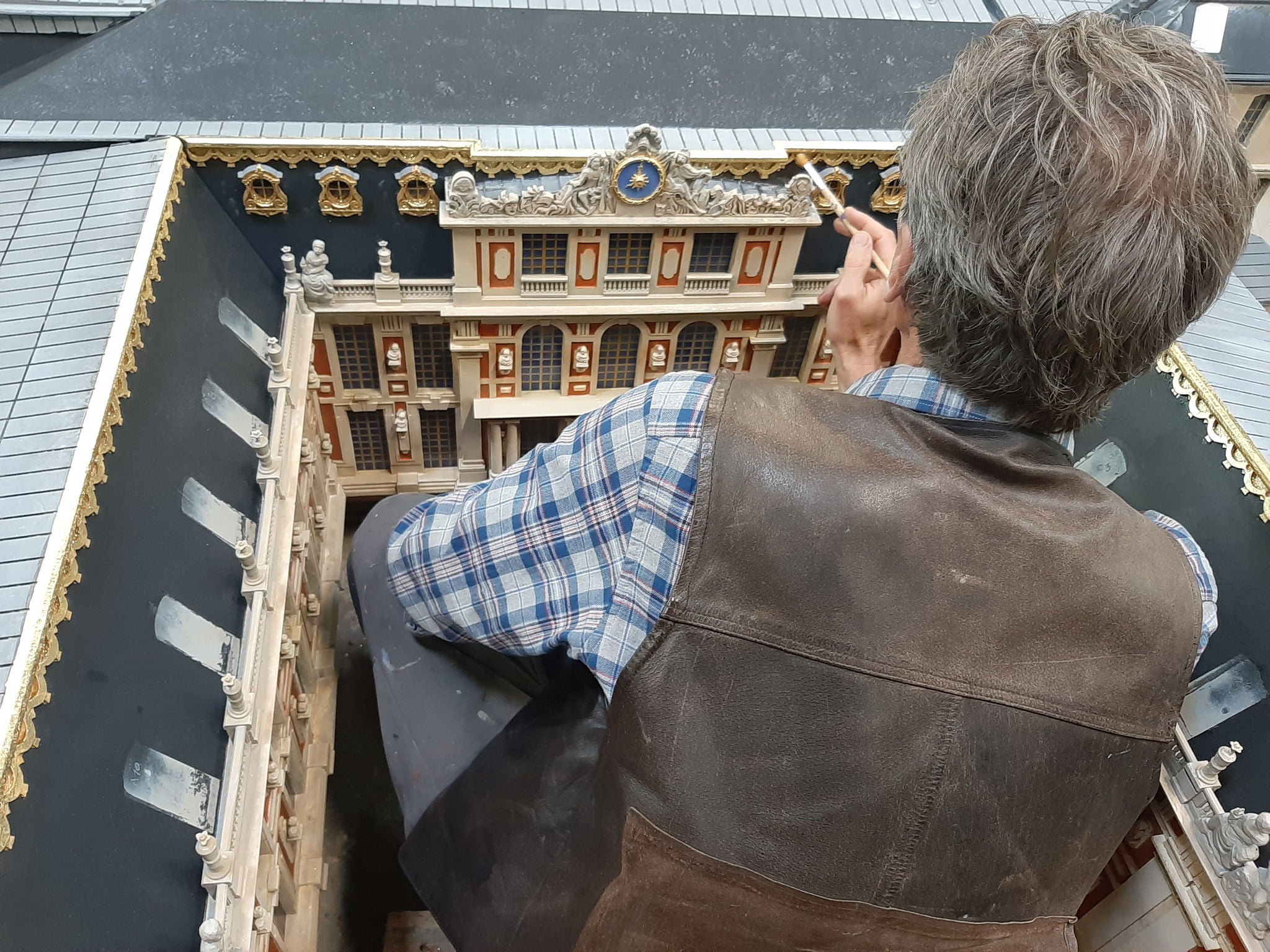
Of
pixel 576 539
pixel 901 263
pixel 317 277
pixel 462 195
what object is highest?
pixel 901 263

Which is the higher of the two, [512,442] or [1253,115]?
[1253,115]

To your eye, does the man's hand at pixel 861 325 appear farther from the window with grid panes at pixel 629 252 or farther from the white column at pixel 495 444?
the white column at pixel 495 444

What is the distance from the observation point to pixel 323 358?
54.2ft

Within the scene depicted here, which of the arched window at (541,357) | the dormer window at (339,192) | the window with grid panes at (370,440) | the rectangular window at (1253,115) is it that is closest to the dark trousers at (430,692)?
the dormer window at (339,192)

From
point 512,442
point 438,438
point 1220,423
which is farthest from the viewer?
point 438,438

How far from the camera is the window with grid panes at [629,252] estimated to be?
15.1m

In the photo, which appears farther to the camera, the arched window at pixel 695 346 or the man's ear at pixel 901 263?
the arched window at pixel 695 346

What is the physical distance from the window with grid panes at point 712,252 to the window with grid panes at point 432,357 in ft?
14.7

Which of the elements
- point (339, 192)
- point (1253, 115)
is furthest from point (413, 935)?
point (1253, 115)

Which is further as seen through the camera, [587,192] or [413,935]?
[413,935]

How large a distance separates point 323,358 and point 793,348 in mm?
8576

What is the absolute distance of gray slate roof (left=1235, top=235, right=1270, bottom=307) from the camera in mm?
14781

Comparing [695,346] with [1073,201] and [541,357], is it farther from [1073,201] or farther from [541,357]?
[1073,201]

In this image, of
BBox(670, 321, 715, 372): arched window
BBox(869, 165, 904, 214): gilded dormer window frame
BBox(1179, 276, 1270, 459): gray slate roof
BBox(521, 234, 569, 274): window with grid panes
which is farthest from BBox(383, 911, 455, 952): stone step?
BBox(869, 165, 904, 214): gilded dormer window frame
